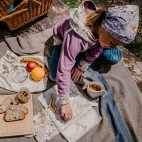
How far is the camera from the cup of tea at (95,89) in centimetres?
274

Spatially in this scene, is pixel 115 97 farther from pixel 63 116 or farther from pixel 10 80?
pixel 10 80

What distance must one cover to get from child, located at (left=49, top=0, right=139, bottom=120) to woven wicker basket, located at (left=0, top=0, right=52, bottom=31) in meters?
0.38

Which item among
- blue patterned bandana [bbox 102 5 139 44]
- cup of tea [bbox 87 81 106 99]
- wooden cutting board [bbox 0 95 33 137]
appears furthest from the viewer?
cup of tea [bbox 87 81 106 99]

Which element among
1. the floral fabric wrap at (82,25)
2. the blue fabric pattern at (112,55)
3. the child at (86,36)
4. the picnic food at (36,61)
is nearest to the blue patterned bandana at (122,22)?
the child at (86,36)

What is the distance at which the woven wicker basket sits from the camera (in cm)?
278

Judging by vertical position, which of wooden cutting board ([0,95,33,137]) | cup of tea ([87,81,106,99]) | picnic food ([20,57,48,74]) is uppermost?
picnic food ([20,57,48,74])

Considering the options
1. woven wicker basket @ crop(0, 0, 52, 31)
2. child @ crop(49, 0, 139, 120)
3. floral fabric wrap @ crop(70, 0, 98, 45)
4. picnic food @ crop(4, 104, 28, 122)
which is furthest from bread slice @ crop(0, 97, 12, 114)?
floral fabric wrap @ crop(70, 0, 98, 45)

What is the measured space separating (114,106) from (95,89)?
24cm

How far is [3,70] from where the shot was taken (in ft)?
9.34

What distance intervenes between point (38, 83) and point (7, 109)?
401 millimetres

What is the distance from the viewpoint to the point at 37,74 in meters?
2.78

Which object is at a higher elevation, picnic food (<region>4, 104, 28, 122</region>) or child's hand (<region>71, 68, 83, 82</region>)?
picnic food (<region>4, 104, 28, 122</region>)

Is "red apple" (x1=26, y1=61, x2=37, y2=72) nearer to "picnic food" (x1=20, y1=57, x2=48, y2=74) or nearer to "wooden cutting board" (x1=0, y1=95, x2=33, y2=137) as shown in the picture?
"picnic food" (x1=20, y1=57, x2=48, y2=74)

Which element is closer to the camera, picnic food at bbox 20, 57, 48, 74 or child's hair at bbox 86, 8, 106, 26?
child's hair at bbox 86, 8, 106, 26
